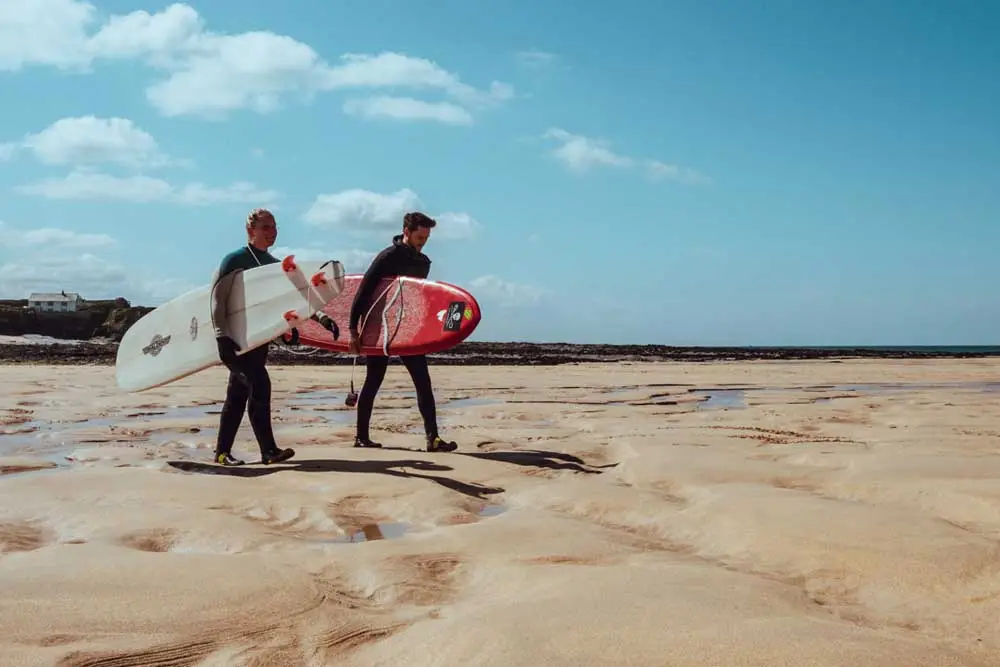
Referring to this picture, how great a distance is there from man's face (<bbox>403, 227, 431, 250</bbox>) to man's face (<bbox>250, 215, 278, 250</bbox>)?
3.31ft

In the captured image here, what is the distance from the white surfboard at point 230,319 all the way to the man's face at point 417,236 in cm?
82

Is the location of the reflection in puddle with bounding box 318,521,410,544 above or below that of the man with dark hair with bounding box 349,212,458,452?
below

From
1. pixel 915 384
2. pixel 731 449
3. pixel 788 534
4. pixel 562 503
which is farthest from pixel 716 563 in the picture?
pixel 915 384

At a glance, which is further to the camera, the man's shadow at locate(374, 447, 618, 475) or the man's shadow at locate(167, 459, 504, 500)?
the man's shadow at locate(374, 447, 618, 475)

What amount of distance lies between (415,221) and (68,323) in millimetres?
45929

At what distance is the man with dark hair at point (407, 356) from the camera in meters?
6.16

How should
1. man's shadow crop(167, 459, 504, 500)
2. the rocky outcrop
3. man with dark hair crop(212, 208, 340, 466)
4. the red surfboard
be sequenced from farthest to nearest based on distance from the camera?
the rocky outcrop < the red surfboard < man with dark hair crop(212, 208, 340, 466) < man's shadow crop(167, 459, 504, 500)

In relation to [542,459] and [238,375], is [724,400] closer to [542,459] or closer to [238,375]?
[542,459]

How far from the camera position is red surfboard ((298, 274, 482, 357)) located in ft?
21.0

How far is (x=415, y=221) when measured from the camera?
6227 millimetres

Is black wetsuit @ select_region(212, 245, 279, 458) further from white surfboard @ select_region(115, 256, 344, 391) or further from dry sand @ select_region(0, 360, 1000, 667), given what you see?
dry sand @ select_region(0, 360, 1000, 667)

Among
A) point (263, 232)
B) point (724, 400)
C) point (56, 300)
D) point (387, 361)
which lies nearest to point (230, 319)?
point (263, 232)

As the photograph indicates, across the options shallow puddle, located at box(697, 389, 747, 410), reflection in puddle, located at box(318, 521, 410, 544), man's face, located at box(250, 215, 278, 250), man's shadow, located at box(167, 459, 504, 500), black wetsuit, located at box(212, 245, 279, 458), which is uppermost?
man's face, located at box(250, 215, 278, 250)

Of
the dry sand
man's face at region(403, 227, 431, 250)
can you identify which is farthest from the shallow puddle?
man's face at region(403, 227, 431, 250)
